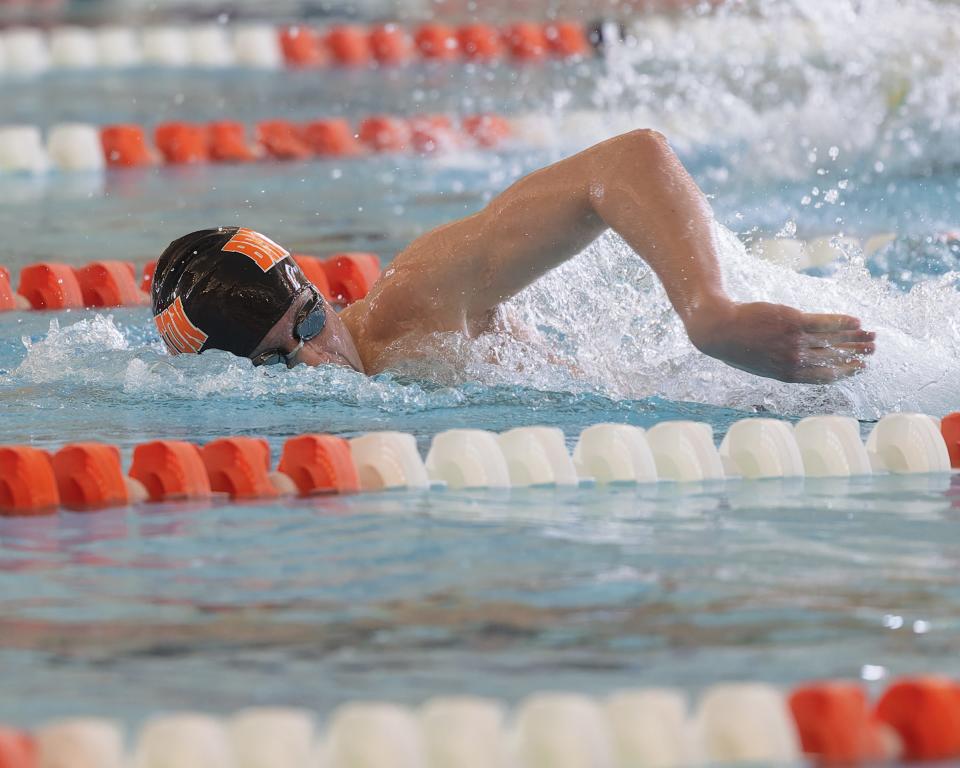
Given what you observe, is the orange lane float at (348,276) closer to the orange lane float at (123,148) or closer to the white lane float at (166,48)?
the orange lane float at (123,148)

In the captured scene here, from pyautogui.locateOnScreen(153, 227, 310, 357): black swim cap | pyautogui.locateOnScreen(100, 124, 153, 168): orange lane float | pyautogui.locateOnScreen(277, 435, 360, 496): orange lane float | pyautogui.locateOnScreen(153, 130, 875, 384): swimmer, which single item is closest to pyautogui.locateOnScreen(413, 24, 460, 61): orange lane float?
pyautogui.locateOnScreen(100, 124, 153, 168): orange lane float

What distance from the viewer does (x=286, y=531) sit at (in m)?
2.23

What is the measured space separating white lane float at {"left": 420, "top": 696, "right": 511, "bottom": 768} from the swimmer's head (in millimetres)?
1563

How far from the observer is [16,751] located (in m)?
1.36

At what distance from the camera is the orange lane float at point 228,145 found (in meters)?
6.27

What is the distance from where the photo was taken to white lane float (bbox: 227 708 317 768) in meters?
1.39

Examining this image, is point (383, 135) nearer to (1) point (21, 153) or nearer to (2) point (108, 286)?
(1) point (21, 153)

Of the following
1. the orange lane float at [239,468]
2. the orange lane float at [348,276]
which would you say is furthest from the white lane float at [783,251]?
the orange lane float at [239,468]

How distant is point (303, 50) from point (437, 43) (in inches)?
27.1

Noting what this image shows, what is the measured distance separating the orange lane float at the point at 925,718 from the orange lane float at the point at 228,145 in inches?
201

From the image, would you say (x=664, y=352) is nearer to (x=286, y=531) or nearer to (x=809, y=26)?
(x=286, y=531)

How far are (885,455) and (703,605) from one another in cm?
93

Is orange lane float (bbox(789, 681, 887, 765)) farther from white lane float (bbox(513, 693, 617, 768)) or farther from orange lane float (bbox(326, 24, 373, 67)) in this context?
orange lane float (bbox(326, 24, 373, 67))

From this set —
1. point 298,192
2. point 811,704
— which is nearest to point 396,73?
point 298,192
